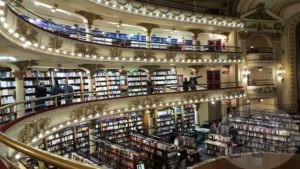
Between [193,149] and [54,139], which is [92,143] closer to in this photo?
[54,139]

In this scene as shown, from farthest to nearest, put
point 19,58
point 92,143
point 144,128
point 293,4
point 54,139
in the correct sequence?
point 293,4
point 144,128
point 92,143
point 54,139
point 19,58

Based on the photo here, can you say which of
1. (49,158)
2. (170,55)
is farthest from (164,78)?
(49,158)

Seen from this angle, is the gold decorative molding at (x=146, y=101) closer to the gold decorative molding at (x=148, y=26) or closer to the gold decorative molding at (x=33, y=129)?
the gold decorative molding at (x=148, y=26)

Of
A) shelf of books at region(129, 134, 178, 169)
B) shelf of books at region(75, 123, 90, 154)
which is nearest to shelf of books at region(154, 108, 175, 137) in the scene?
shelf of books at region(129, 134, 178, 169)

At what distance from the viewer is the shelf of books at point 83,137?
1298cm

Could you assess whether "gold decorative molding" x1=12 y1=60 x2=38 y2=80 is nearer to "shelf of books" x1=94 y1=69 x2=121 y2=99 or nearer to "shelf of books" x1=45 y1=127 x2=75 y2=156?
"shelf of books" x1=45 y1=127 x2=75 y2=156

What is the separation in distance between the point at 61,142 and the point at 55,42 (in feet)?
16.1

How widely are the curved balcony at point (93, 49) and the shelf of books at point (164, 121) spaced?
9.69 feet

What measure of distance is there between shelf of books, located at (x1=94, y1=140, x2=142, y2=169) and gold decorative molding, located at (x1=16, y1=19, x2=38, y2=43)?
5.42 m

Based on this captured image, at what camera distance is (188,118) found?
19.0 metres

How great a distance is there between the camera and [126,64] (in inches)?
576

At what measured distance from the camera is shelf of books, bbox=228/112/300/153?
1288 centimetres

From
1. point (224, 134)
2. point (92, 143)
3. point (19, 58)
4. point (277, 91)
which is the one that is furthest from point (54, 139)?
point (277, 91)

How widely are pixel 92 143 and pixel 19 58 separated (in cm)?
561
